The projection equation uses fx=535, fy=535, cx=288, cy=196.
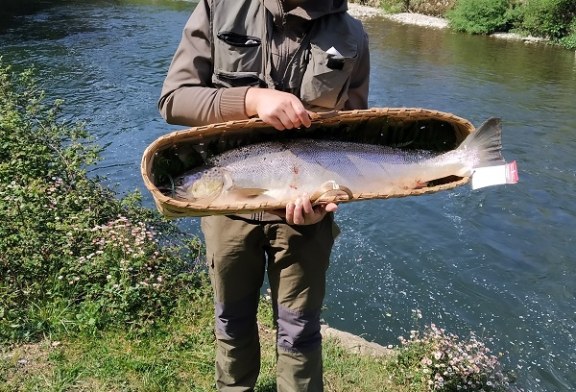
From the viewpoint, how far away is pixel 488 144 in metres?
2.40

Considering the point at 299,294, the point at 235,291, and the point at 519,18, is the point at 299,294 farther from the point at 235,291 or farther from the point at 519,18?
the point at 519,18

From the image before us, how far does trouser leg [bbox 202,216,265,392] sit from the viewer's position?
2.46m

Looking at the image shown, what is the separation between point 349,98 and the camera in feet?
8.53

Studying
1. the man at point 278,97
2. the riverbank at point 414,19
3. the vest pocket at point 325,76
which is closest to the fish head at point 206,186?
the man at point 278,97

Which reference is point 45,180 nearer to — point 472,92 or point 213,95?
point 213,95

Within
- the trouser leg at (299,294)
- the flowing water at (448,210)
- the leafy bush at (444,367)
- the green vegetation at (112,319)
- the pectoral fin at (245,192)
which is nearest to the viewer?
the pectoral fin at (245,192)

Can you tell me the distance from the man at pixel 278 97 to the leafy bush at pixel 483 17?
23.1m

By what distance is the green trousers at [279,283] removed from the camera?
244 cm

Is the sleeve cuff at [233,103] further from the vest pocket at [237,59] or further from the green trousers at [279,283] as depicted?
the green trousers at [279,283]

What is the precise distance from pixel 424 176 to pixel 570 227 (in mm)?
5856

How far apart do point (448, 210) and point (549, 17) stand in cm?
1781

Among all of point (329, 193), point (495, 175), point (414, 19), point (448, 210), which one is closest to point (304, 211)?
point (329, 193)

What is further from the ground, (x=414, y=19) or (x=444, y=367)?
(x=444, y=367)

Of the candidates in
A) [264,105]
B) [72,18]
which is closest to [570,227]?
[264,105]
